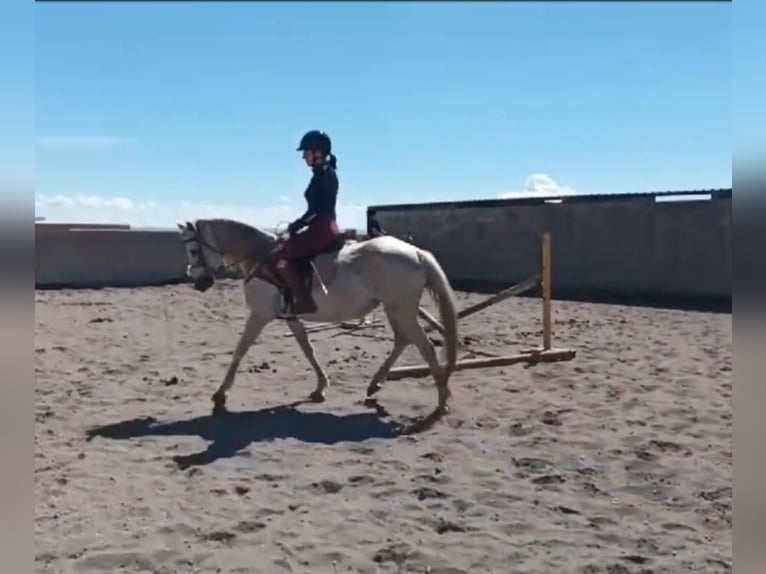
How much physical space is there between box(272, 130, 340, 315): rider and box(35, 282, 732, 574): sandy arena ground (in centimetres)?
103

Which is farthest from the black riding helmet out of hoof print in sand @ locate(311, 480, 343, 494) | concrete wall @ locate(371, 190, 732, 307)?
concrete wall @ locate(371, 190, 732, 307)

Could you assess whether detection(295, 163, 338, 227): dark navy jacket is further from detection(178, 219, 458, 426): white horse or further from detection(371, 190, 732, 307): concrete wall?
Result: detection(371, 190, 732, 307): concrete wall

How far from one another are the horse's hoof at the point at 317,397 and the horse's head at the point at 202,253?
1.31 m

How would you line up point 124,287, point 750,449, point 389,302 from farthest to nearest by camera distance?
point 124,287 < point 389,302 < point 750,449

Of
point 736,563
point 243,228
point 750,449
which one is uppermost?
point 243,228

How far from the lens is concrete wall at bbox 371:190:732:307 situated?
1488 cm

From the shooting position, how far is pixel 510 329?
11.2 metres

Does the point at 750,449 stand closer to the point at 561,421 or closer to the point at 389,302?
the point at 561,421

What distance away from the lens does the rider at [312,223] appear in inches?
251

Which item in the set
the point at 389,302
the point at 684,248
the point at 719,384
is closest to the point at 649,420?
the point at 719,384

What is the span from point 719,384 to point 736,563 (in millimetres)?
5768

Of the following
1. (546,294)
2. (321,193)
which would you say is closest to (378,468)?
(321,193)

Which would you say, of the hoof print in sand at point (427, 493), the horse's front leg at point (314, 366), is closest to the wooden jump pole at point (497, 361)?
the horse's front leg at point (314, 366)

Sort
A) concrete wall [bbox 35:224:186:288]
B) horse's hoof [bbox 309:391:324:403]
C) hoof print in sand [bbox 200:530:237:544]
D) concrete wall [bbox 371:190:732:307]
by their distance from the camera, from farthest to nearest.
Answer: concrete wall [bbox 35:224:186:288], concrete wall [bbox 371:190:732:307], horse's hoof [bbox 309:391:324:403], hoof print in sand [bbox 200:530:237:544]
